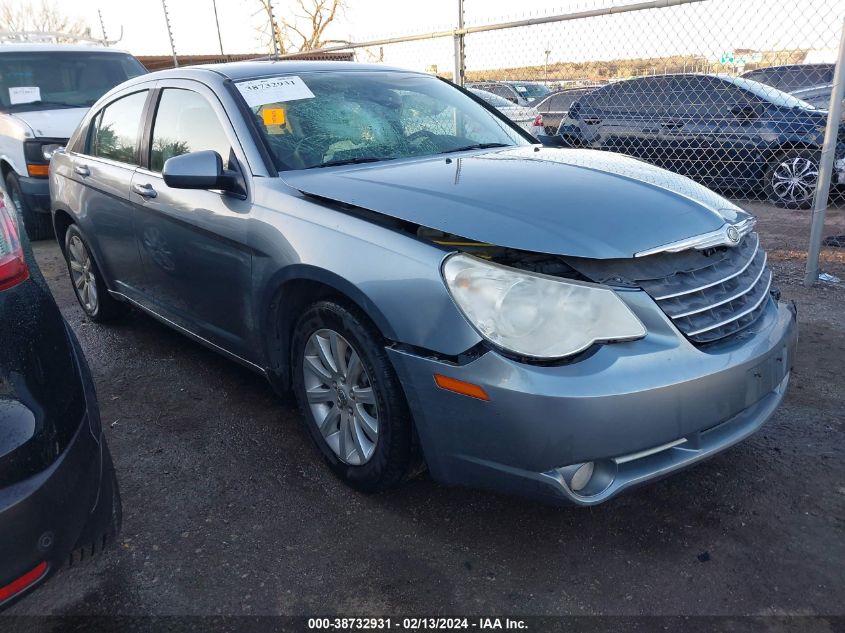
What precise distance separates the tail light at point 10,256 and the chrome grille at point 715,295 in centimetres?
177

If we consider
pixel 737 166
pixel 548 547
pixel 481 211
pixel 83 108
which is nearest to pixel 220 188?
pixel 481 211

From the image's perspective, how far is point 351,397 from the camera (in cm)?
261

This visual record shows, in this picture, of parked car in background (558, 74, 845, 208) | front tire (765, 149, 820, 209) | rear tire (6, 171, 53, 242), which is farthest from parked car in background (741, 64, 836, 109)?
rear tire (6, 171, 53, 242)

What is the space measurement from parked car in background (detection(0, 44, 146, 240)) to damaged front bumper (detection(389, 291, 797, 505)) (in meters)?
6.17

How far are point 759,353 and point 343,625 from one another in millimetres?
1588

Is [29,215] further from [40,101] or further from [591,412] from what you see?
[591,412]

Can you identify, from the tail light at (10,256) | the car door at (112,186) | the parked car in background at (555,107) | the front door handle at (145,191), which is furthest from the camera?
the parked car in background at (555,107)

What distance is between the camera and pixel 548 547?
2.41m

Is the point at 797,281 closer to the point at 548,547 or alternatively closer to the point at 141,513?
the point at 548,547

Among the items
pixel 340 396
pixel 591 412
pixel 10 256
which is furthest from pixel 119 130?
pixel 591 412

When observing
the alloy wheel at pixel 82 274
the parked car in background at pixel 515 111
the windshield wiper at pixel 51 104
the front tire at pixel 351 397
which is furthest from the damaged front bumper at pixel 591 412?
the parked car in background at pixel 515 111

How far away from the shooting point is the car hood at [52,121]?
6887 mm

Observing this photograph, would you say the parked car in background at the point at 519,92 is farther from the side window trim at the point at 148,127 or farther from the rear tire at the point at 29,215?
the side window trim at the point at 148,127

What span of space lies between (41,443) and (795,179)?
26.0 ft
